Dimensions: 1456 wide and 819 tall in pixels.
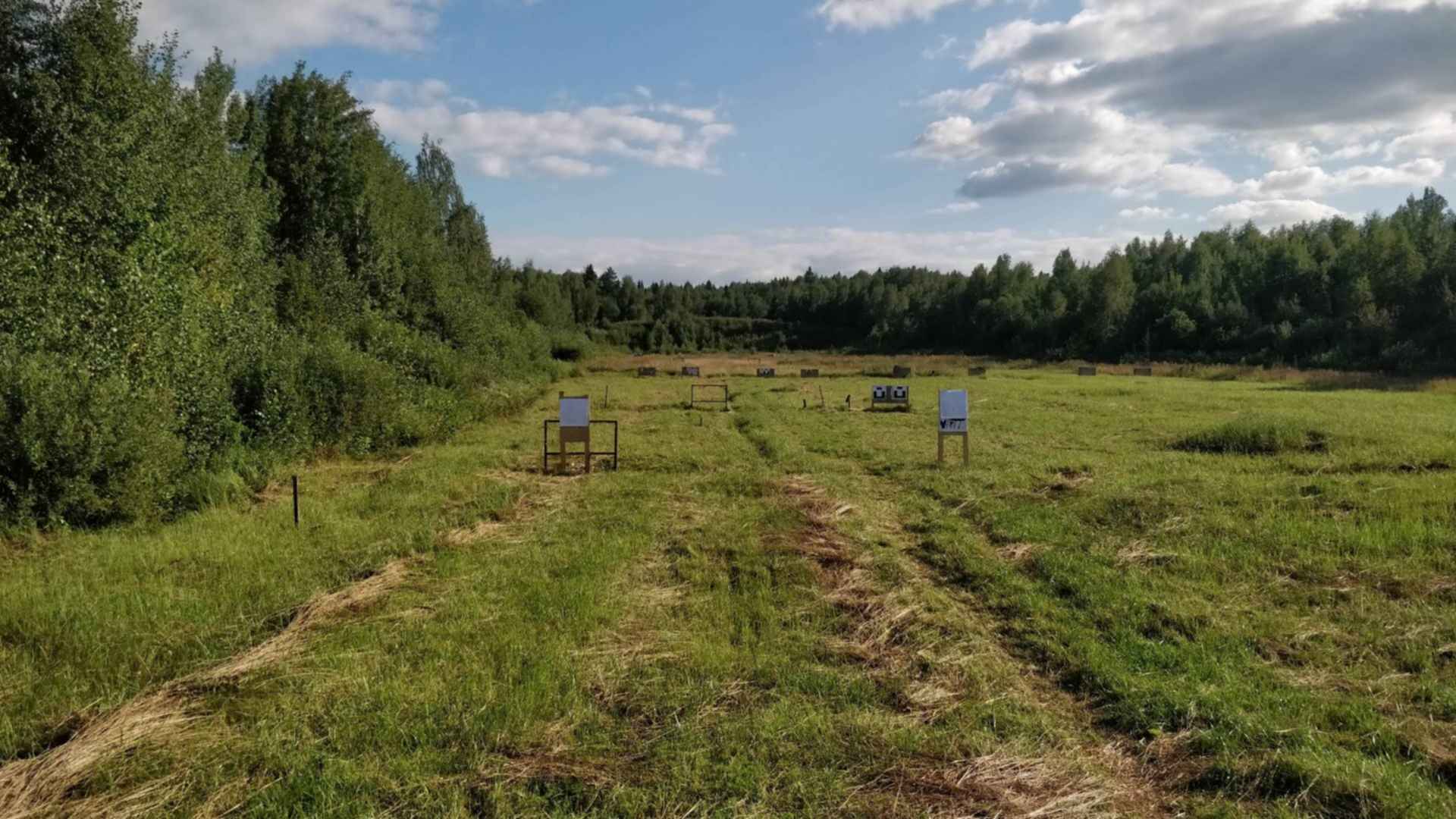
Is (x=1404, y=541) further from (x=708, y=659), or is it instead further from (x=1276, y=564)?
→ (x=708, y=659)

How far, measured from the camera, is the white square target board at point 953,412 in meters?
14.3

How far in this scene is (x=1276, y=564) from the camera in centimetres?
785

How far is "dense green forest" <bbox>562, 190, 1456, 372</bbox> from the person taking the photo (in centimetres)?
5194

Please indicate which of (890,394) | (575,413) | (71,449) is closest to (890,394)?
(890,394)

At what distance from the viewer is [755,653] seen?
5945mm

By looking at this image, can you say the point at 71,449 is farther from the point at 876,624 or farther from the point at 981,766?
the point at 981,766

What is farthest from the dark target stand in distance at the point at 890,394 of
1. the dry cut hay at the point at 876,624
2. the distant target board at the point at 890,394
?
the dry cut hay at the point at 876,624

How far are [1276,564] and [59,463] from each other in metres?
13.4

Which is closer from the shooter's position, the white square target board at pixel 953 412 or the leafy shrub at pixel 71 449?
the leafy shrub at pixel 71 449

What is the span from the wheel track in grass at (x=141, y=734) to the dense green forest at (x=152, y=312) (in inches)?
194

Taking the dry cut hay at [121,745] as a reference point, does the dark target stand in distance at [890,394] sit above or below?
above

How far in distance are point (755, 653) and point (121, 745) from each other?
394 centimetres

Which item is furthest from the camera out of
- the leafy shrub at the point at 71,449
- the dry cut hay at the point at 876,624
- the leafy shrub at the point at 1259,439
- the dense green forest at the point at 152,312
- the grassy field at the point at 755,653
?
the leafy shrub at the point at 1259,439

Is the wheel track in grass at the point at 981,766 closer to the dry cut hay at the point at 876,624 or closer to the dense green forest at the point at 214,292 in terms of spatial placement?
the dry cut hay at the point at 876,624
